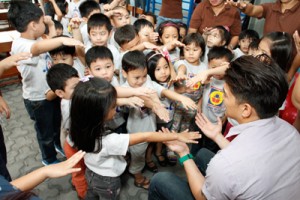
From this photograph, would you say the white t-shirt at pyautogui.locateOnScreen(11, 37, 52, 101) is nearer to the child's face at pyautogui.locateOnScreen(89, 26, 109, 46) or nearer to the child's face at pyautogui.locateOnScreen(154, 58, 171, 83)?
the child's face at pyautogui.locateOnScreen(89, 26, 109, 46)

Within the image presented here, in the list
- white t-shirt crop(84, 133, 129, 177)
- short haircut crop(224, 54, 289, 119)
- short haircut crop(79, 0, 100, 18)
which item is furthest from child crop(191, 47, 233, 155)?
short haircut crop(79, 0, 100, 18)

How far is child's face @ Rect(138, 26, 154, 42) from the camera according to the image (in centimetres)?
280

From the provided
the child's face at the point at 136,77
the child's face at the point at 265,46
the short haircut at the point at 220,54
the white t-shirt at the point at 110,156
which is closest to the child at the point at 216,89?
the short haircut at the point at 220,54

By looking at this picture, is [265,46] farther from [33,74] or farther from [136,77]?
[33,74]

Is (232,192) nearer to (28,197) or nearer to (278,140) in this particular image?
(278,140)

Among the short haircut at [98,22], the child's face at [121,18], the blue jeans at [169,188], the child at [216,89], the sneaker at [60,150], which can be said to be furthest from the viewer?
the child's face at [121,18]

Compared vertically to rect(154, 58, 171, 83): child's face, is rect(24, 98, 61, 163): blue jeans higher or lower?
lower

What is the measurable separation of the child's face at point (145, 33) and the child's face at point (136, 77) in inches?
37.2

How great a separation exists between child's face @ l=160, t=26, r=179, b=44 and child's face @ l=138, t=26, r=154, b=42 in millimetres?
215

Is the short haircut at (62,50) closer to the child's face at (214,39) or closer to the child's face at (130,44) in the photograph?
the child's face at (130,44)

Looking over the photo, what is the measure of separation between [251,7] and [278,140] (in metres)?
2.25

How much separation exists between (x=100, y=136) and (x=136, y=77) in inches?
28.6

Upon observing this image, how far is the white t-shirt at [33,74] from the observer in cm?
198

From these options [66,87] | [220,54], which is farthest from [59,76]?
[220,54]
